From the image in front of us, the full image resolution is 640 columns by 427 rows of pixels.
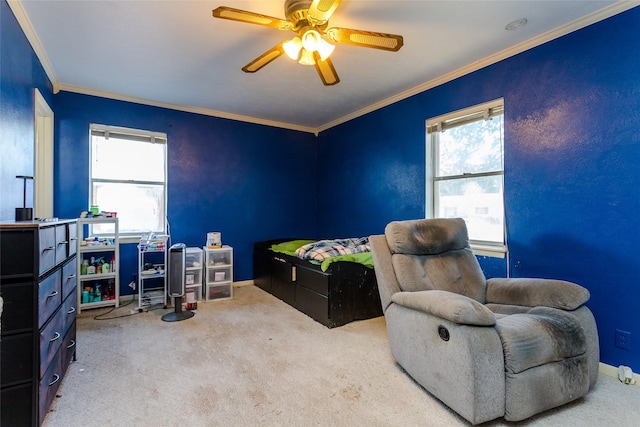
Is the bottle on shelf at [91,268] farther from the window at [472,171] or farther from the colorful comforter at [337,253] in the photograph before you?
the window at [472,171]

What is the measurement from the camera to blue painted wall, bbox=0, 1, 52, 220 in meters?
1.92

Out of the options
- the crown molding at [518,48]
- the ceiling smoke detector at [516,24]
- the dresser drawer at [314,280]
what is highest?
the ceiling smoke detector at [516,24]

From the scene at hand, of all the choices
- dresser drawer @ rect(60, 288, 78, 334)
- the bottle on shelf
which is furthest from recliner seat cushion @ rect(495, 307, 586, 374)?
the bottle on shelf

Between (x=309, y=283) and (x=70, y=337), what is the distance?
6.46 ft

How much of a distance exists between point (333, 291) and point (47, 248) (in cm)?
215

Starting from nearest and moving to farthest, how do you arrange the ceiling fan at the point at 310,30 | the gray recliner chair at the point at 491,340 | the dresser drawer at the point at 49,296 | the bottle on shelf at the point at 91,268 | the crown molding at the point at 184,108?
1. the dresser drawer at the point at 49,296
2. the gray recliner chair at the point at 491,340
3. the ceiling fan at the point at 310,30
4. the bottle on shelf at the point at 91,268
5. the crown molding at the point at 184,108

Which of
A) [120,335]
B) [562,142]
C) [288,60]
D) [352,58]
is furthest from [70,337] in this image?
[562,142]

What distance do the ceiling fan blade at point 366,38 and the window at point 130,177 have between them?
3018 mm

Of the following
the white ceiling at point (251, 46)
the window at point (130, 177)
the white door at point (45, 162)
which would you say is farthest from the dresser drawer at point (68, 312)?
the white ceiling at point (251, 46)

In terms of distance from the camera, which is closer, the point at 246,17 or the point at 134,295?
the point at 246,17

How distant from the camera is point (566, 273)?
7.72 ft

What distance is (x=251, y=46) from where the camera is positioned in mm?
2643

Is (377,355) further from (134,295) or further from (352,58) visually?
(134,295)

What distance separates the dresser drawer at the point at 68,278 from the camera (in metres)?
1.88
